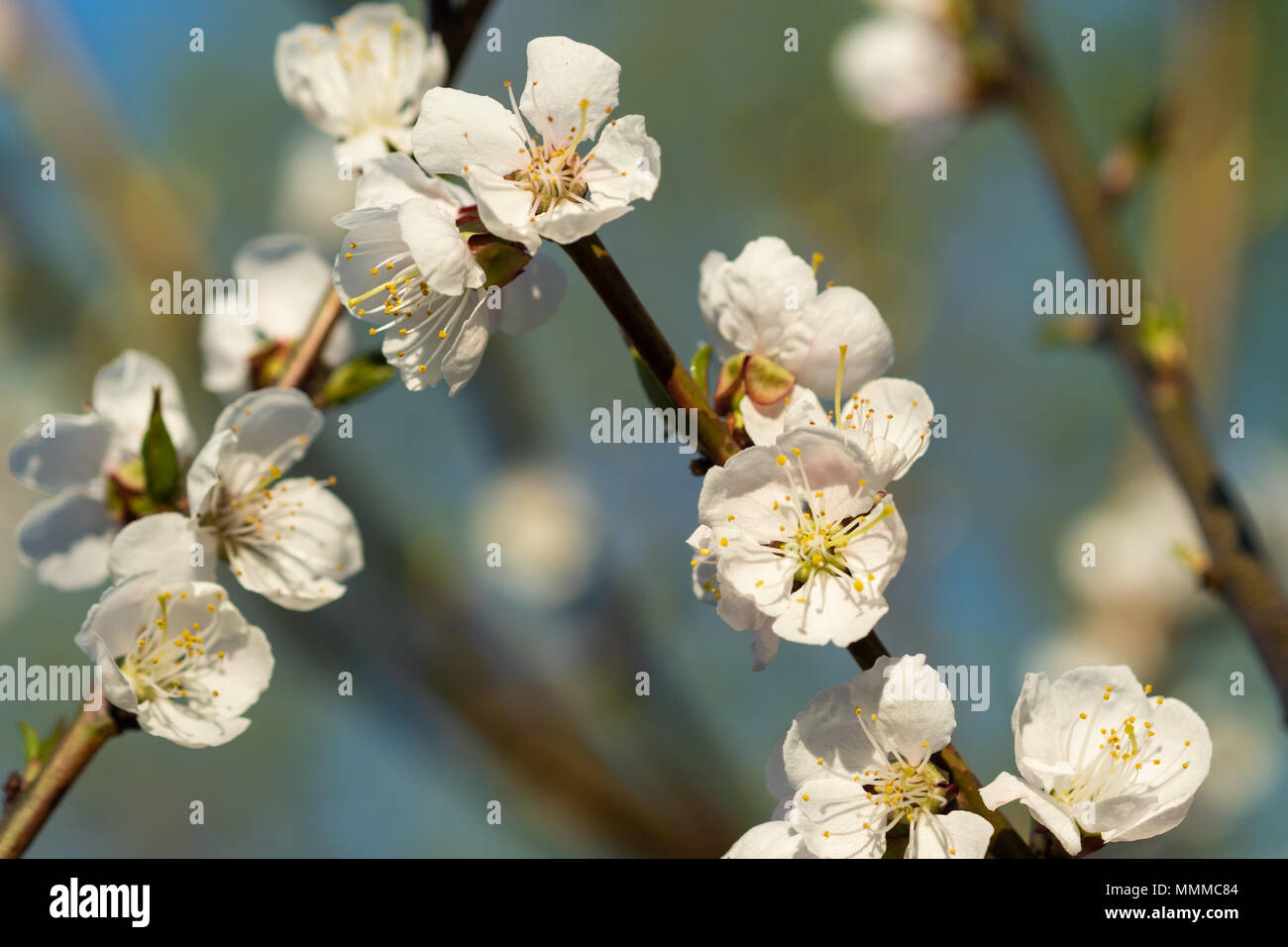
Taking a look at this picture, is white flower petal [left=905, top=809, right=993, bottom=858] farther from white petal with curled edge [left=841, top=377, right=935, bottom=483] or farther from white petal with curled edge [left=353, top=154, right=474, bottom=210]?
white petal with curled edge [left=353, top=154, right=474, bottom=210]

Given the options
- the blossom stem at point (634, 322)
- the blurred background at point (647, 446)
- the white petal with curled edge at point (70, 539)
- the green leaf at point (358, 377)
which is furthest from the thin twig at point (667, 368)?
the blurred background at point (647, 446)

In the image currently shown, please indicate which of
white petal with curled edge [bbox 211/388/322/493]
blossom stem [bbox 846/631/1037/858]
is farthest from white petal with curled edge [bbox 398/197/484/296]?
blossom stem [bbox 846/631/1037/858]

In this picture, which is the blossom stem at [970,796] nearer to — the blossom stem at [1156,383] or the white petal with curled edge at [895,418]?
A: the white petal with curled edge at [895,418]

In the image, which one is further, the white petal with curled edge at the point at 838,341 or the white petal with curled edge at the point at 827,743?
the white petal with curled edge at the point at 838,341

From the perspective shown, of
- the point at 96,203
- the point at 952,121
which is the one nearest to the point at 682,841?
the point at 952,121

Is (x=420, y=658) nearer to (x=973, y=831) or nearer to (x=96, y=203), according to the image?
(x=96, y=203)

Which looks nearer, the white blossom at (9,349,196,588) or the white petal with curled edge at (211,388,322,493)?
the white petal with curled edge at (211,388,322,493)

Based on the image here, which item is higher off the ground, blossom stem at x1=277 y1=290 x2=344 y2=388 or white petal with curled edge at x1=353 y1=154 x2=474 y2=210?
white petal with curled edge at x1=353 y1=154 x2=474 y2=210
